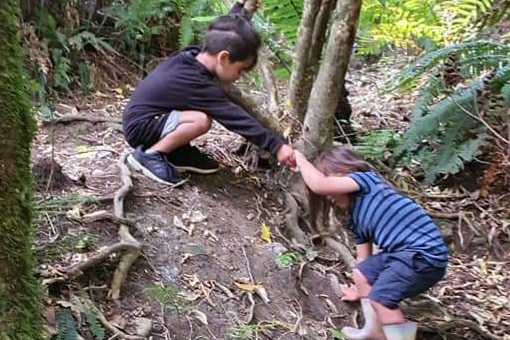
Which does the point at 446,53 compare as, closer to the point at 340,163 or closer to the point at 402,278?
the point at 340,163

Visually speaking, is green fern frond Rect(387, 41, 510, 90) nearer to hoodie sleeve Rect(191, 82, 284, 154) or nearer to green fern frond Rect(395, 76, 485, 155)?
green fern frond Rect(395, 76, 485, 155)

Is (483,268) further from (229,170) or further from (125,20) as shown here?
(125,20)

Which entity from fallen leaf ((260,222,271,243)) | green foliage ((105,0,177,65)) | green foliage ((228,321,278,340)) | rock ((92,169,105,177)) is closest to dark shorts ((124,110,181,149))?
rock ((92,169,105,177))

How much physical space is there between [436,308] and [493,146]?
155cm

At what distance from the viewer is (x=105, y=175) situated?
368 cm

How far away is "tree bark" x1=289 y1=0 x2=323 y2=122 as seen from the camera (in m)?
4.09

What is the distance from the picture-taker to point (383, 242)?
321 cm

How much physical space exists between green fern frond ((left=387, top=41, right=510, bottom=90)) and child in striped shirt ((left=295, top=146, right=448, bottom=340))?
1542 mm

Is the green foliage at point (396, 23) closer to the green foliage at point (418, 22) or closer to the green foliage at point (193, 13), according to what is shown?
the green foliage at point (418, 22)

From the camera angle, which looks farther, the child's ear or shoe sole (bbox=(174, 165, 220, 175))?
shoe sole (bbox=(174, 165, 220, 175))

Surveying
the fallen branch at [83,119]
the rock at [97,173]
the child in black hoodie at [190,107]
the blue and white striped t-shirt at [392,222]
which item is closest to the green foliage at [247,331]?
the blue and white striped t-shirt at [392,222]

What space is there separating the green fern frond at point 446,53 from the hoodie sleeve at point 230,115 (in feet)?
4.72

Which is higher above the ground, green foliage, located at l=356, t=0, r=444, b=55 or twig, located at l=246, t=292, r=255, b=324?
green foliage, located at l=356, t=0, r=444, b=55

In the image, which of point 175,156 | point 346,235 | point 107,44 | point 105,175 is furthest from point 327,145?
point 107,44
